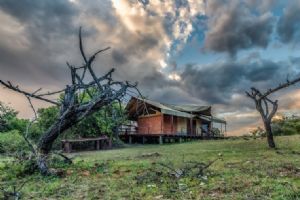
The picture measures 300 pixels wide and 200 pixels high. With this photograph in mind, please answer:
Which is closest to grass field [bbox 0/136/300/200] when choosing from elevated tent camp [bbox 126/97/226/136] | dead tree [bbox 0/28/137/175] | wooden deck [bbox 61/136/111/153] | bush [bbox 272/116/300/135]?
dead tree [bbox 0/28/137/175]

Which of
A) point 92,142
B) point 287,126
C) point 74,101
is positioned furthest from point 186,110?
point 74,101

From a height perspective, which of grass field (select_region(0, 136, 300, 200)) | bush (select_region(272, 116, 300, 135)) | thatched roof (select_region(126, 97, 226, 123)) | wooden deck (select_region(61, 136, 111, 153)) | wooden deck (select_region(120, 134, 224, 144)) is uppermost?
thatched roof (select_region(126, 97, 226, 123))

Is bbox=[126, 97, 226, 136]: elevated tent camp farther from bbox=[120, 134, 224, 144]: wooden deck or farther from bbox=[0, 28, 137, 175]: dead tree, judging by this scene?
bbox=[0, 28, 137, 175]: dead tree

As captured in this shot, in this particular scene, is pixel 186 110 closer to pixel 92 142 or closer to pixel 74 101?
pixel 92 142

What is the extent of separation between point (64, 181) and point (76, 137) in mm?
19480

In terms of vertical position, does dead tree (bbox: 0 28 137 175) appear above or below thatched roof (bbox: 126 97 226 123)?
below

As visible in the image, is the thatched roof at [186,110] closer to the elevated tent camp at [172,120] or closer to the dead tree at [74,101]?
the elevated tent camp at [172,120]

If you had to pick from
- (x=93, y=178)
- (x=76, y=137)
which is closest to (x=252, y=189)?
(x=93, y=178)

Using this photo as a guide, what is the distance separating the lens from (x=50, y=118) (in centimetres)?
2556

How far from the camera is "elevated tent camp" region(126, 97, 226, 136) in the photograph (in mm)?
35694

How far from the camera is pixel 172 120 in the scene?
35469mm

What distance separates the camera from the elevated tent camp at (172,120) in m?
35.7

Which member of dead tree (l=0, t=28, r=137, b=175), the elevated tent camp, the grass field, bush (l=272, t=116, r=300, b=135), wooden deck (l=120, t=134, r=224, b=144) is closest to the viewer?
the grass field

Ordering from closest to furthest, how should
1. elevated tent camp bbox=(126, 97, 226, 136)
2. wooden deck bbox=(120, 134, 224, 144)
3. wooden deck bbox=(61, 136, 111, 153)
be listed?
wooden deck bbox=(61, 136, 111, 153)
wooden deck bbox=(120, 134, 224, 144)
elevated tent camp bbox=(126, 97, 226, 136)
